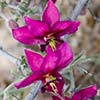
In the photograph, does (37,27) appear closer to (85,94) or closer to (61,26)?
(61,26)

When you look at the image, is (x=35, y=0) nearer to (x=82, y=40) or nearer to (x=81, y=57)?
(x=81, y=57)

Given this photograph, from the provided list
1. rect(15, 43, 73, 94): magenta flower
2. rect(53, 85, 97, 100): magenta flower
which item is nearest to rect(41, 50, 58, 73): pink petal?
rect(15, 43, 73, 94): magenta flower

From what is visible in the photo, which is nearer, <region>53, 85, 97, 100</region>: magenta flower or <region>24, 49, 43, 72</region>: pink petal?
<region>24, 49, 43, 72</region>: pink petal

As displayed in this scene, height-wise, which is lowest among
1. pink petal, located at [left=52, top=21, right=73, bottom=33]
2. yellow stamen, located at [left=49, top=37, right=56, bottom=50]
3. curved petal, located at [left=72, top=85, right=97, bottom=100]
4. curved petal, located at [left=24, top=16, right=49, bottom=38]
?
curved petal, located at [left=72, top=85, right=97, bottom=100]

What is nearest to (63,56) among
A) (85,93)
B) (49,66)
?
(49,66)

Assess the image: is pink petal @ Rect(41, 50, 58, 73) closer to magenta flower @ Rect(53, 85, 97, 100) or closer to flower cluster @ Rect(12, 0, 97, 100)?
flower cluster @ Rect(12, 0, 97, 100)

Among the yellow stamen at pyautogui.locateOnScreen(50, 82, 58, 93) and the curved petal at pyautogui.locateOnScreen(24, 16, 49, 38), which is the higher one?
the curved petal at pyautogui.locateOnScreen(24, 16, 49, 38)

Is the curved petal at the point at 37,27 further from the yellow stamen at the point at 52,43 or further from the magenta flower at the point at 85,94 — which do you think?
the magenta flower at the point at 85,94
